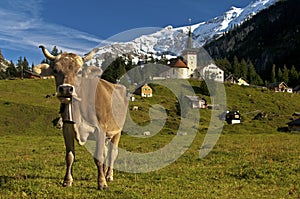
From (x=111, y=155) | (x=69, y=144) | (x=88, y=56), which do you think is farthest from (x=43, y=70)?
(x=111, y=155)

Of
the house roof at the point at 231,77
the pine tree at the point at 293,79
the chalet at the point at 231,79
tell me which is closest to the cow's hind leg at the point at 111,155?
the chalet at the point at 231,79

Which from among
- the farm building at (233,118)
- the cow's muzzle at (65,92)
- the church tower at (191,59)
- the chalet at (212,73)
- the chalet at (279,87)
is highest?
the church tower at (191,59)

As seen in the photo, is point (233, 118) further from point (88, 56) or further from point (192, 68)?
point (192, 68)

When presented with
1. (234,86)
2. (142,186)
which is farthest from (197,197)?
(234,86)

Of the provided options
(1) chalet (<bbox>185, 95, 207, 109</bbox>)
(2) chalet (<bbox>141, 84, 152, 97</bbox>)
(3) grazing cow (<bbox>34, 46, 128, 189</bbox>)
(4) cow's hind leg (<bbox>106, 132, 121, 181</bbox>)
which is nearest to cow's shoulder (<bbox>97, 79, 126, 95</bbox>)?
(3) grazing cow (<bbox>34, 46, 128, 189</bbox>)

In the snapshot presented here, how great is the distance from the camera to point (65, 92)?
8.67 metres

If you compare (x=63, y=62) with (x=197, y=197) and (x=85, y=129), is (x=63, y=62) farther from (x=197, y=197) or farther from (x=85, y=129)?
(x=197, y=197)

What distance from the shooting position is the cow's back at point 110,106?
400 inches

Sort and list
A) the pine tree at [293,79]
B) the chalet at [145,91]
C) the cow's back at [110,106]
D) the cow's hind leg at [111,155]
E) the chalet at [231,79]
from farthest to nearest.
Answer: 1. the pine tree at [293,79]
2. the chalet at [231,79]
3. the chalet at [145,91]
4. the cow's hind leg at [111,155]
5. the cow's back at [110,106]

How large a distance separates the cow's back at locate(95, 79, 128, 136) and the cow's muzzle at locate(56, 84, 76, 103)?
1.32 metres

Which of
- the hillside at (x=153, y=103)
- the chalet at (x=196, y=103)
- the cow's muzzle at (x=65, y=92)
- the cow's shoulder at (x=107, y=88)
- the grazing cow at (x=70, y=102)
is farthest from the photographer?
the chalet at (x=196, y=103)

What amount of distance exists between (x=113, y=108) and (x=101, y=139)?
1964 mm

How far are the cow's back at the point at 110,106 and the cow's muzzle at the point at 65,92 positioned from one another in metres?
1.32

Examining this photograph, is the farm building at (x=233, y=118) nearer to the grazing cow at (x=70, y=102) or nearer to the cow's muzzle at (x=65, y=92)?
the grazing cow at (x=70, y=102)
